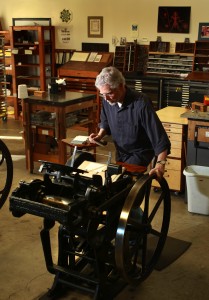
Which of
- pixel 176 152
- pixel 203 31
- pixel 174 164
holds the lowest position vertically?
pixel 174 164

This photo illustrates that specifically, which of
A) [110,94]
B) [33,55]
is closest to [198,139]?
[110,94]

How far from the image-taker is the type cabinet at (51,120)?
172 inches

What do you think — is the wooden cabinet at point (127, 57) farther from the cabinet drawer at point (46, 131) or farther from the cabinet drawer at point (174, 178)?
the cabinet drawer at point (174, 178)

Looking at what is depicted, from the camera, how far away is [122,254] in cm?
207

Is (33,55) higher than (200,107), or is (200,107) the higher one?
(33,55)

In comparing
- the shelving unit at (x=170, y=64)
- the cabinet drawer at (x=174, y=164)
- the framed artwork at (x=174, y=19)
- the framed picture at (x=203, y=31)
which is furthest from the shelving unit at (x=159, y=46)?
the cabinet drawer at (x=174, y=164)

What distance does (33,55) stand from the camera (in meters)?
7.36

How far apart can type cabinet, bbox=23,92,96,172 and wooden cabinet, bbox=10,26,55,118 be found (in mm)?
2366

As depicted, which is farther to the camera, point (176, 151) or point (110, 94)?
point (176, 151)

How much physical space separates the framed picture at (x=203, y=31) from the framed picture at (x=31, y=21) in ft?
8.75

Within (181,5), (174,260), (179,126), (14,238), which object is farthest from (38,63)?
(174,260)

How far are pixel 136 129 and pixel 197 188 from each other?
3.52ft

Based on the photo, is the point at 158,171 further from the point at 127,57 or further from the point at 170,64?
the point at 127,57

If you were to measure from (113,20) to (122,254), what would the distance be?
Answer: 202 inches
